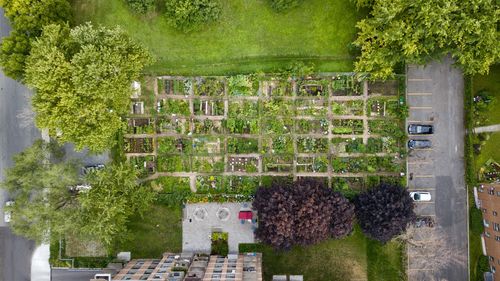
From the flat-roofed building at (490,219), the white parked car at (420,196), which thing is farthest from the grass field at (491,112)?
the white parked car at (420,196)

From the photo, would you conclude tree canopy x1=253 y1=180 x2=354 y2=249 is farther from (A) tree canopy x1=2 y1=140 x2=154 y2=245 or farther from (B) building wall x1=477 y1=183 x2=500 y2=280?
(B) building wall x1=477 y1=183 x2=500 y2=280

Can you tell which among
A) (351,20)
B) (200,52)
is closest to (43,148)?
(200,52)

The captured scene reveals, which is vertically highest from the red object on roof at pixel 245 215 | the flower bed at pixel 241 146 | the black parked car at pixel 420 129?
the black parked car at pixel 420 129

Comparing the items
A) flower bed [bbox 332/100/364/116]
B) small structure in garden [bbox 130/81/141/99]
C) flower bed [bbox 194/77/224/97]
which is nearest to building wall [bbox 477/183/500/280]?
flower bed [bbox 332/100/364/116]

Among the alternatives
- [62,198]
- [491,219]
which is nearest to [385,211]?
[491,219]

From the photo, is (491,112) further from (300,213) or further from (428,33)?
(300,213)

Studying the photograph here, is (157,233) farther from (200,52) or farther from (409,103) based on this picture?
(409,103)

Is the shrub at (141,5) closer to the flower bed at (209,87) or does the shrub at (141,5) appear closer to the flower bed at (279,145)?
the flower bed at (209,87)
